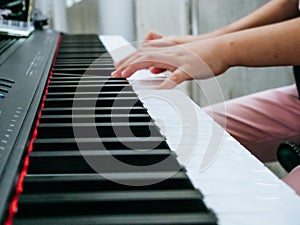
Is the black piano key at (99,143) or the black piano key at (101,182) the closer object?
the black piano key at (101,182)

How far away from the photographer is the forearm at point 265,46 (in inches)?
36.5

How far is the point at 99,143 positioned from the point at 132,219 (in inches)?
8.5

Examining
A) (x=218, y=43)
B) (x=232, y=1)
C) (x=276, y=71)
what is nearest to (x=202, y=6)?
(x=232, y=1)

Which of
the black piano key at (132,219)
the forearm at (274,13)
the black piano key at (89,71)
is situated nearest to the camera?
the black piano key at (132,219)

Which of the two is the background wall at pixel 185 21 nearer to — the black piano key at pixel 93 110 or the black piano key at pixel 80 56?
the black piano key at pixel 80 56

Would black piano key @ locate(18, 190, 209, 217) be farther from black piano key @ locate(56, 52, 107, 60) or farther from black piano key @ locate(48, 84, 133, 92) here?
black piano key @ locate(56, 52, 107, 60)

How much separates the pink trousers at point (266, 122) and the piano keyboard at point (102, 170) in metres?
0.50

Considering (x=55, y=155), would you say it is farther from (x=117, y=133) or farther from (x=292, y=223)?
(x=292, y=223)

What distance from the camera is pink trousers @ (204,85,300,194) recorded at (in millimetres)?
1289

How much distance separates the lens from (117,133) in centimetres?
66

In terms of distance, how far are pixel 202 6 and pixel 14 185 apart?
218cm

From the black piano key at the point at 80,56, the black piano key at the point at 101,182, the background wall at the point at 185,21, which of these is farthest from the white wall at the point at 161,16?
the black piano key at the point at 101,182

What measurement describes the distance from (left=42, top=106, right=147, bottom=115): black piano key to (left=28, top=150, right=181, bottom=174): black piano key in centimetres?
18

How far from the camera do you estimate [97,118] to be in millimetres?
736
